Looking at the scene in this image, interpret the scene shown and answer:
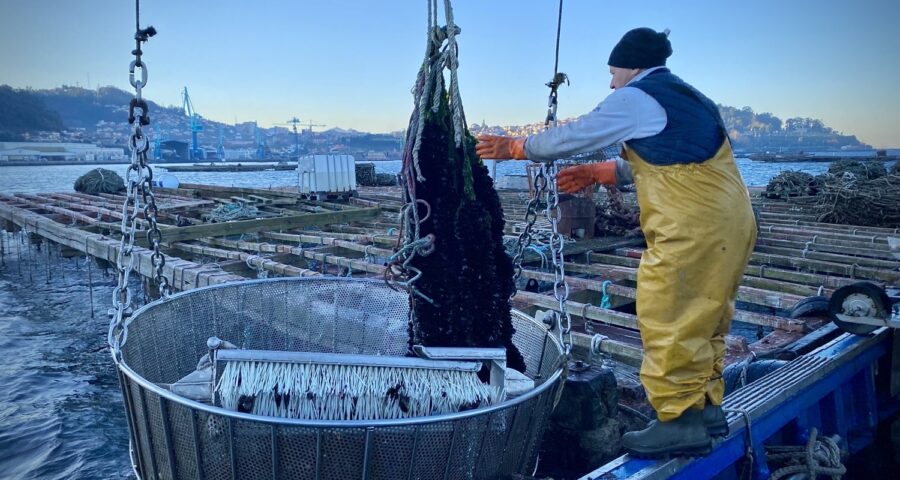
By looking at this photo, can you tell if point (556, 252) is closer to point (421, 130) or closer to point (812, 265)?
point (421, 130)

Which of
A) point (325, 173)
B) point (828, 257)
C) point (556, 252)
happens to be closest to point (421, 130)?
point (556, 252)

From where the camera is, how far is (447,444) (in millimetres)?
2172

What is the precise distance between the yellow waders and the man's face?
0.51m

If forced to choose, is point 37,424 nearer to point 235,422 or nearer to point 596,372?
point 235,422

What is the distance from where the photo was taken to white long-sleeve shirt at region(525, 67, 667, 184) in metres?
2.49

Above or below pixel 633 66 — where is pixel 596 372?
below

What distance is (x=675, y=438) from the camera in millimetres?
2594

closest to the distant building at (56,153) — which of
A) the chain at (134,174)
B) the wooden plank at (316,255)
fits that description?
the wooden plank at (316,255)

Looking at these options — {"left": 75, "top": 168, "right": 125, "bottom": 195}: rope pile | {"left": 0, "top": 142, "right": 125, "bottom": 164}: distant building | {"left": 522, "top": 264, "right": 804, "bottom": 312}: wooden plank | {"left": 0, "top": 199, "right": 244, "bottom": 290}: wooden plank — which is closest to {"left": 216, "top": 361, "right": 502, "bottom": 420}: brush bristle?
{"left": 522, "top": 264, "right": 804, "bottom": 312}: wooden plank

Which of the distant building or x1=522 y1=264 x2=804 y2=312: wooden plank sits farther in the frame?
the distant building

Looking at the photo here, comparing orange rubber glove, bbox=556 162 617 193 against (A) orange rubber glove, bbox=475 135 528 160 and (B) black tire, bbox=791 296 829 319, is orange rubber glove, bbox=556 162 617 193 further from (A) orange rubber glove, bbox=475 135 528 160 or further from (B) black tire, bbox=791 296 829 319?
→ (B) black tire, bbox=791 296 829 319

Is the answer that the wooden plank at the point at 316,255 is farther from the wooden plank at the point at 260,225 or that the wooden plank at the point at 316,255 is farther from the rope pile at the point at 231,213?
the rope pile at the point at 231,213

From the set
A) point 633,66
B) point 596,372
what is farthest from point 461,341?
point 633,66

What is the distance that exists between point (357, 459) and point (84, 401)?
677 cm
